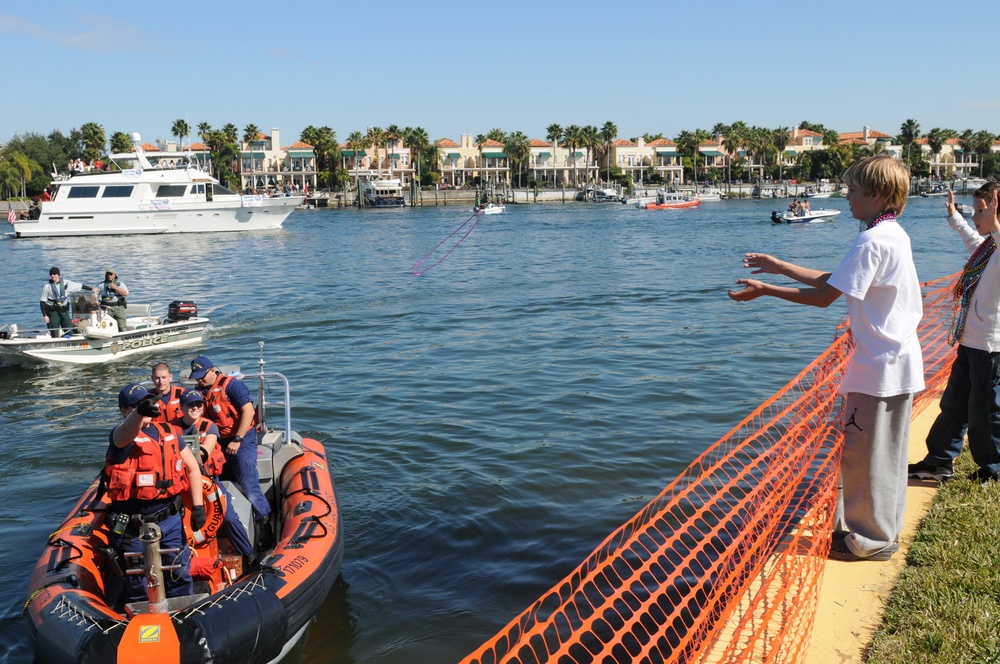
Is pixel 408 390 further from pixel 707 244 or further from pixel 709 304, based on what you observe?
pixel 707 244

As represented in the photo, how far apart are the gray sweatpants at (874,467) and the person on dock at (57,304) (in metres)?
15.6

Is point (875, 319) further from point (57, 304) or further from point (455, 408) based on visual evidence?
point (57, 304)

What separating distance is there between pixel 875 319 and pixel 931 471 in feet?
8.15

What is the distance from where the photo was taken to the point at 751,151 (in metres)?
145

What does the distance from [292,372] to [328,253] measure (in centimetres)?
3108

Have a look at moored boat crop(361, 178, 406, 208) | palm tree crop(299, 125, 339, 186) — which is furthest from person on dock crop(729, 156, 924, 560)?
palm tree crop(299, 125, 339, 186)

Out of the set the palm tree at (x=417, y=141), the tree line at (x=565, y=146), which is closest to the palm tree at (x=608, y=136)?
the tree line at (x=565, y=146)

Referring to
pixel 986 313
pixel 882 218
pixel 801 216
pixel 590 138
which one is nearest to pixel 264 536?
pixel 882 218

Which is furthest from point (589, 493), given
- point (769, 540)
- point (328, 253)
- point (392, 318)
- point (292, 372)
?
point (328, 253)

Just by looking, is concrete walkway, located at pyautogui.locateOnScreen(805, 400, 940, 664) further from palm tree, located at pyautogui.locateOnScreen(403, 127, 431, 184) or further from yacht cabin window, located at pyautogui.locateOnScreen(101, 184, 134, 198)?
palm tree, located at pyautogui.locateOnScreen(403, 127, 431, 184)

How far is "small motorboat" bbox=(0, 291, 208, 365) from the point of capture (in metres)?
16.1

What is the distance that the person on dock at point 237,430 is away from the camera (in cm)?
731

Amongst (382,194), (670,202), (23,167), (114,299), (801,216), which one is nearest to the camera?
(114,299)

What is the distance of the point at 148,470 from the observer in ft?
17.8
